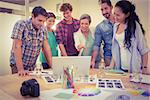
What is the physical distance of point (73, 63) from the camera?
5.30ft

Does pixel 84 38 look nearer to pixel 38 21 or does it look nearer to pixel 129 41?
pixel 129 41

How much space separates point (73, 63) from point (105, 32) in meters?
1.05

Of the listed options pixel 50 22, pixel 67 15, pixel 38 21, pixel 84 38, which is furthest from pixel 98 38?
pixel 38 21

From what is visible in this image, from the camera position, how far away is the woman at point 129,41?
215 cm

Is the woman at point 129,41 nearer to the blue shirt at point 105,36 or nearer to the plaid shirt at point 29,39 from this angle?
the blue shirt at point 105,36

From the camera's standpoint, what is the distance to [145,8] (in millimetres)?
2221

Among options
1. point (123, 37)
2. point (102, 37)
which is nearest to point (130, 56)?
point (123, 37)

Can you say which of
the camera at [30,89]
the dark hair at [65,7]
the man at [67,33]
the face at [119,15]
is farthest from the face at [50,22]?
the camera at [30,89]

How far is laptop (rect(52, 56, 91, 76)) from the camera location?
5.19 ft

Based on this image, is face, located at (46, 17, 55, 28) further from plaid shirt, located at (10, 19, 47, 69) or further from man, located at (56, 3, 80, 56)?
plaid shirt, located at (10, 19, 47, 69)

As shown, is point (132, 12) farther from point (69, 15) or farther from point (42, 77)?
point (42, 77)

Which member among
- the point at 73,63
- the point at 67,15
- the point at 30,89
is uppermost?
the point at 67,15

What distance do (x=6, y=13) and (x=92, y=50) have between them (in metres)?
2.09

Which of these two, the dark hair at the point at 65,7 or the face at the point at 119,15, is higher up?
the dark hair at the point at 65,7
